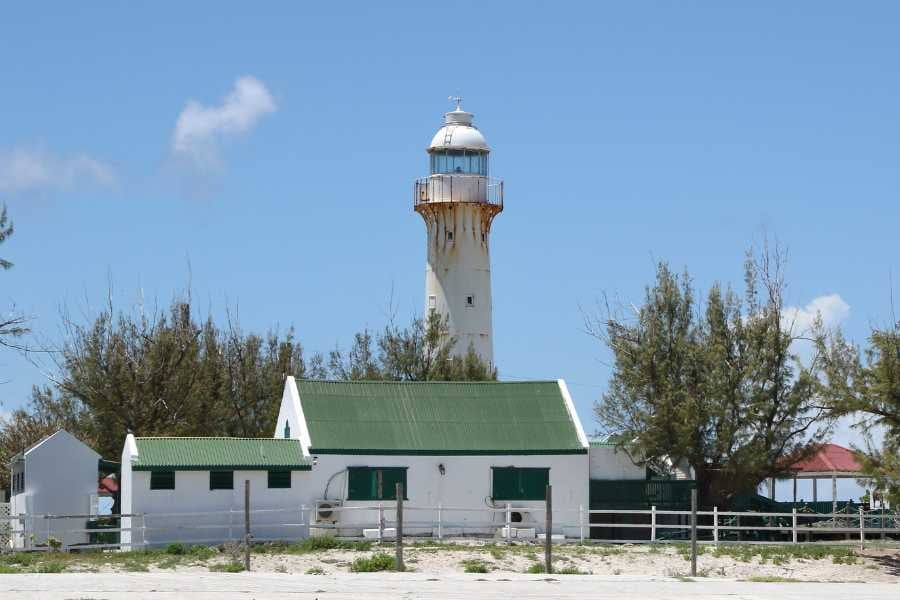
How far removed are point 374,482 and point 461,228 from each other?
1819 centimetres

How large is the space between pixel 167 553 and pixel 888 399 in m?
18.6

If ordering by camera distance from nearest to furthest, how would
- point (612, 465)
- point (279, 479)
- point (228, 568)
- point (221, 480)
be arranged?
point (228, 568)
point (221, 480)
point (279, 479)
point (612, 465)

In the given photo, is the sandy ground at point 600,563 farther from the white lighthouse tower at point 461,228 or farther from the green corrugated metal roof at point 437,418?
the white lighthouse tower at point 461,228

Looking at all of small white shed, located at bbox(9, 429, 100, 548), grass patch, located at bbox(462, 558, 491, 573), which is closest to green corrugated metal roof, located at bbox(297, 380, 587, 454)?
small white shed, located at bbox(9, 429, 100, 548)

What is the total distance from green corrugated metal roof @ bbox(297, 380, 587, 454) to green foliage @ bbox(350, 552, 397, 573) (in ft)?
22.7

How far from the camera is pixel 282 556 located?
41.5m

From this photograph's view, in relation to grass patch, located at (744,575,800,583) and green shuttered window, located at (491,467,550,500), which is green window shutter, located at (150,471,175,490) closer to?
green shuttered window, located at (491,467,550,500)

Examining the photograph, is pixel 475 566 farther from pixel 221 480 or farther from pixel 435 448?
pixel 221 480

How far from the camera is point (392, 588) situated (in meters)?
34.7

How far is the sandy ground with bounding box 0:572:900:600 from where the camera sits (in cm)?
3291

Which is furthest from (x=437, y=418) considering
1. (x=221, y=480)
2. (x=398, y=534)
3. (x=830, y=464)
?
(x=830, y=464)

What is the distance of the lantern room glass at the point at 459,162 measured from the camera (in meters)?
62.6

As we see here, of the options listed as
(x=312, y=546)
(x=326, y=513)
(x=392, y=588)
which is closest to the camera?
(x=392, y=588)

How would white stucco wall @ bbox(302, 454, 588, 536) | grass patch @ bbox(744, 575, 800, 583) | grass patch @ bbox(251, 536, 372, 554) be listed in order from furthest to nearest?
white stucco wall @ bbox(302, 454, 588, 536) → grass patch @ bbox(251, 536, 372, 554) → grass patch @ bbox(744, 575, 800, 583)
